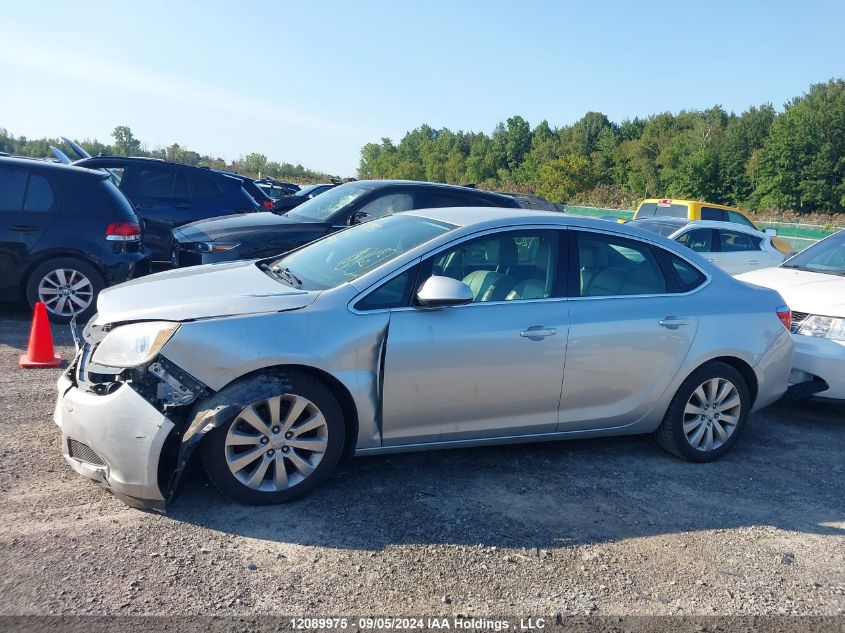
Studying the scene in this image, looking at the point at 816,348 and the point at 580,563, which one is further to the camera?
the point at 816,348

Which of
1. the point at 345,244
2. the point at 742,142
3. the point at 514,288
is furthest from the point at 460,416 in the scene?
the point at 742,142

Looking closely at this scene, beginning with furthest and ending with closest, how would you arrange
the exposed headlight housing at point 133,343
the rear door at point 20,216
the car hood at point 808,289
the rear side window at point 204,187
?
the rear side window at point 204,187
the rear door at point 20,216
the car hood at point 808,289
the exposed headlight housing at point 133,343

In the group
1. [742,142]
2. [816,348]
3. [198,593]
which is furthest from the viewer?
[742,142]

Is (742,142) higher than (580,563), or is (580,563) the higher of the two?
(742,142)

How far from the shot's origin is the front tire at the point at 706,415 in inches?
199

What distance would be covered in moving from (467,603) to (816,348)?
439 cm

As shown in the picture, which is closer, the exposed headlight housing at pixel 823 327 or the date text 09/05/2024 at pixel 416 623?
→ the date text 09/05/2024 at pixel 416 623

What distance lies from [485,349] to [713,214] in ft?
50.6

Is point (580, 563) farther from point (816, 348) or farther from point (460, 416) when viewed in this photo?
point (816, 348)

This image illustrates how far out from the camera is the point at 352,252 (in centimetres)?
494

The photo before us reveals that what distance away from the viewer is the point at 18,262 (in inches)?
297

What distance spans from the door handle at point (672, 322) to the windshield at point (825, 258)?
318 centimetres

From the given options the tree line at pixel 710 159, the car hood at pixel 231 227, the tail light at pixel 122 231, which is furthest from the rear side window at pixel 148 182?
the tree line at pixel 710 159

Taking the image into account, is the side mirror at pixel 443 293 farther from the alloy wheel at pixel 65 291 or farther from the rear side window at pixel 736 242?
the rear side window at pixel 736 242
